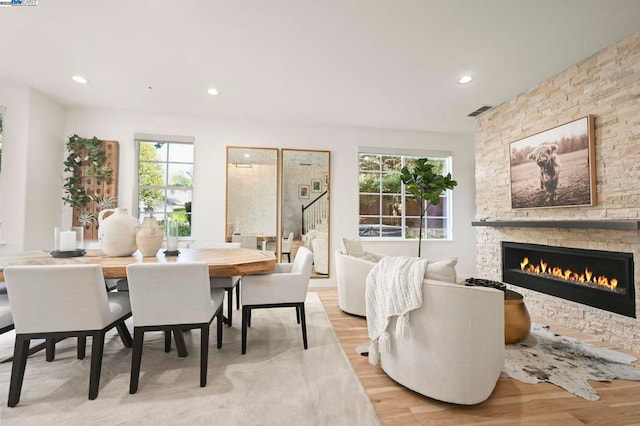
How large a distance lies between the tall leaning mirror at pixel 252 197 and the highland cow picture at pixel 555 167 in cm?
343

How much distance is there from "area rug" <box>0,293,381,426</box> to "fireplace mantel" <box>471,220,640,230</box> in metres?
2.52

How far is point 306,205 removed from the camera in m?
4.75

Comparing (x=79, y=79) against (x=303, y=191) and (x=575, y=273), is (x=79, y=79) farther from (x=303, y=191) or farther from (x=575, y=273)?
(x=575, y=273)

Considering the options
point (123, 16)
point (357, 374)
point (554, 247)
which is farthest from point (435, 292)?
point (123, 16)

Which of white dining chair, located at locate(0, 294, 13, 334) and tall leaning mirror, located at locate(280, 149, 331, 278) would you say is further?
tall leaning mirror, located at locate(280, 149, 331, 278)

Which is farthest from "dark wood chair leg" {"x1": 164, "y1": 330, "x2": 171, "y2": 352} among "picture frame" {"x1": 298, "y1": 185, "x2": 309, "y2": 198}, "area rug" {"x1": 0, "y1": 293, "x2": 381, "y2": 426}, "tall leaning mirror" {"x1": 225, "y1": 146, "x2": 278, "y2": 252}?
"picture frame" {"x1": 298, "y1": 185, "x2": 309, "y2": 198}

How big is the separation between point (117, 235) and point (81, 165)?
8.92ft

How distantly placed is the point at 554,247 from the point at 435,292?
2.52 metres

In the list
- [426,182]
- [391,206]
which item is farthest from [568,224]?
[391,206]

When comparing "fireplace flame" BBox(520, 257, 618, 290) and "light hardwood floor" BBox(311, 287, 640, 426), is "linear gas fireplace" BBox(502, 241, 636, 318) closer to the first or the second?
"fireplace flame" BBox(520, 257, 618, 290)

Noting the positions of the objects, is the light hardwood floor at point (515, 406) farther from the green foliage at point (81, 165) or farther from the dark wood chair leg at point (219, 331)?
the green foliage at point (81, 165)

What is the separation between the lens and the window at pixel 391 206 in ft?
16.8

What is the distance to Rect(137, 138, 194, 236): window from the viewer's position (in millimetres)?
4422

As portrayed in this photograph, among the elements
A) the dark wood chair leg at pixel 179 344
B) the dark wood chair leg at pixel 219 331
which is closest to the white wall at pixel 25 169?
the dark wood chair leg at pixel 179 344
